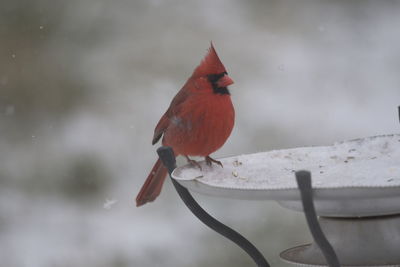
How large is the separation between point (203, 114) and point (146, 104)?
6.56ft

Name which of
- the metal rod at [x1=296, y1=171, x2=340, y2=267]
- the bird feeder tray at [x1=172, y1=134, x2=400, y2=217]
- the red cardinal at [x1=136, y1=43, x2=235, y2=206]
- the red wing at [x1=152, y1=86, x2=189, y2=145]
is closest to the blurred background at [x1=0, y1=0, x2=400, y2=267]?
the red wing at [x1=152, y1=86, x2=189, y2=145]

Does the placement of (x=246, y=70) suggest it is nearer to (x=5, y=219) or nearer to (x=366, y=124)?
(x=366, y=124)

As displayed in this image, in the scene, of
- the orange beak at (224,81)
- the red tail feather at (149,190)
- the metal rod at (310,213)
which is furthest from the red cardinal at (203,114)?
the metal rod at (310,213)

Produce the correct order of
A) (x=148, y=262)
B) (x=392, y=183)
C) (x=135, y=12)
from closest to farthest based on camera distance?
(x=392, y=183)
(x=148, y=262)
(x=135, y=12)

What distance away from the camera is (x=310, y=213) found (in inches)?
52.7

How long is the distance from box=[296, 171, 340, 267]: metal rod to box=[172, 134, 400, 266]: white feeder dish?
0.02 metres

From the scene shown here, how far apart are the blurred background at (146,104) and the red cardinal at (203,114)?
1.67m

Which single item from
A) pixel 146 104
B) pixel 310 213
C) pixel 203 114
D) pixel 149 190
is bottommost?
pixel 310 213

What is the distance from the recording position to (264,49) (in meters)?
4.23

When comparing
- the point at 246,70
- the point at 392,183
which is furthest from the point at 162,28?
the point at 392,183

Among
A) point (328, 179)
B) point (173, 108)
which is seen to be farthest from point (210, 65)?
point (328, 179)

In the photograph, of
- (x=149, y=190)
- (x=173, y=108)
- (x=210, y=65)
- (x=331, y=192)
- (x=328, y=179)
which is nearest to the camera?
(x=331, y=192)

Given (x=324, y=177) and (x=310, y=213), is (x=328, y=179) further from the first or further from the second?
(x=310, y=213)

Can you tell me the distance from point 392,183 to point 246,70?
289cm
